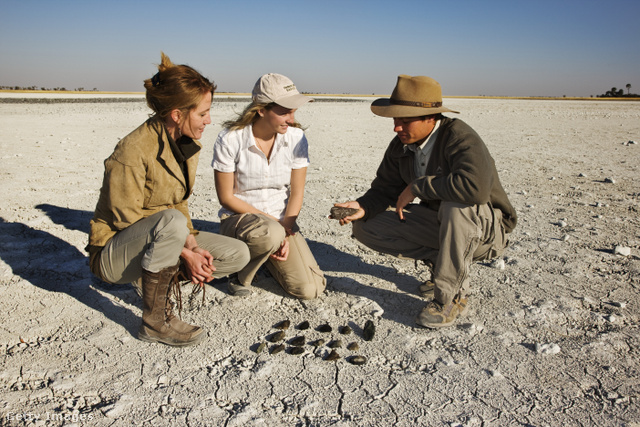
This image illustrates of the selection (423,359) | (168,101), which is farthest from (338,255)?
(168,101)

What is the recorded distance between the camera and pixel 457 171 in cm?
301

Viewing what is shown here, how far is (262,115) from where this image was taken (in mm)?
3404

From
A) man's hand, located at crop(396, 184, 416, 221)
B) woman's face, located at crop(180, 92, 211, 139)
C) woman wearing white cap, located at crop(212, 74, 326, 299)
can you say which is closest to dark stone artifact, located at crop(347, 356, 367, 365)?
woman wearing white cap, located at crop(212, 74, 326, 299)


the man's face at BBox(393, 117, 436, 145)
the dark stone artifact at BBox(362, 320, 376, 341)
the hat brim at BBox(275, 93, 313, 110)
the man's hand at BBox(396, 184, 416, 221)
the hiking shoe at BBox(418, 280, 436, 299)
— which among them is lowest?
the dark stone artifact at BBox(362, 320, 376, 341)

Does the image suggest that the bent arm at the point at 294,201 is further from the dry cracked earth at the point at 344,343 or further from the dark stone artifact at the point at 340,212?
the dry cracked earth at the point at 344,343

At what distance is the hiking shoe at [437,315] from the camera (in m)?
3.12

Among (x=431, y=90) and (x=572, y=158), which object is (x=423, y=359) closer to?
(x=431, y=90)

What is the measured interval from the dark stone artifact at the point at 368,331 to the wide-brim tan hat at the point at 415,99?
1.31 meters

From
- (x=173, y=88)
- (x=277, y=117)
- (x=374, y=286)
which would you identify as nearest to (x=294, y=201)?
(x=277, y=117)

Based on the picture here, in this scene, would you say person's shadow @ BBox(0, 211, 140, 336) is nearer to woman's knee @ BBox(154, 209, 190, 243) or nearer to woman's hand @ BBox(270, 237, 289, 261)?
woman's knee @ BBox(154, 209, 190, 243)

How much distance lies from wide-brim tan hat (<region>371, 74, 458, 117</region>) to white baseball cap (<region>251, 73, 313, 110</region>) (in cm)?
55

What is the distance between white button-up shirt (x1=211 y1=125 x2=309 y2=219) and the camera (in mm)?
3439

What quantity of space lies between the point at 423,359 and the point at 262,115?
1.89 meters

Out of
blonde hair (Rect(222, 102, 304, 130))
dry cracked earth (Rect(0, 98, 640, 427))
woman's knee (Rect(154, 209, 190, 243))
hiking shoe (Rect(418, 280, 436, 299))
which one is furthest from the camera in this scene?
hiking shoe (Rect(418, 280, 436, 299))
